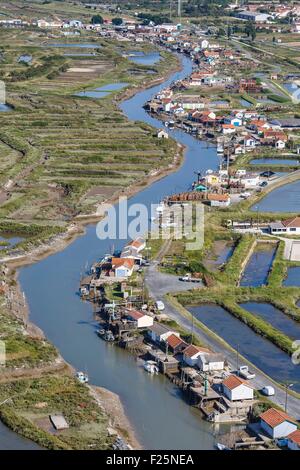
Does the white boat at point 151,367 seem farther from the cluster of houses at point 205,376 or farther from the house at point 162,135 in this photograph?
the house at point 162,135

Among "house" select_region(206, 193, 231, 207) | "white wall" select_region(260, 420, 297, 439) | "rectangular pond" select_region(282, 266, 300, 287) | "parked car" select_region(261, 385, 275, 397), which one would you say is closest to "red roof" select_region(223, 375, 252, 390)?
"parked car" select_region(261, 385, 275, 397)

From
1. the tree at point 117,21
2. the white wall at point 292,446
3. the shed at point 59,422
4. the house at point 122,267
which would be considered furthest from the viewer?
the tree at point 117,21

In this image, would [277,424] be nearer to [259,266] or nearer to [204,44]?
[259,266]

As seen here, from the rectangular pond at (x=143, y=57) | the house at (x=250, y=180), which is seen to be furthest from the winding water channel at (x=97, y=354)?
the rectangular pond at (x=143, y=57)

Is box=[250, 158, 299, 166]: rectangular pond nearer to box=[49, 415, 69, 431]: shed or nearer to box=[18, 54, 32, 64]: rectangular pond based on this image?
box=[49, 415, 69, 431]: shed

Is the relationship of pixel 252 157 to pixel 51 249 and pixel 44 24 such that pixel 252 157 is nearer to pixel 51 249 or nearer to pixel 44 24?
pixel 51 249

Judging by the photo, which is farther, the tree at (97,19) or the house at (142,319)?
the tree at (97,19)

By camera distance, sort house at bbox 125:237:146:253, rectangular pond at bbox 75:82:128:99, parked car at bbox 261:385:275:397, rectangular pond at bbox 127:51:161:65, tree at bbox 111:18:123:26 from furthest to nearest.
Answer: tree at bbox 111:18:123:26 < rectangular pond at bbox 127:51:161:65 < rectangular pond at bbox 75:82:128:99 < house at bbox 125:237:146:253 < parked car at bbox 261:385:275:397
